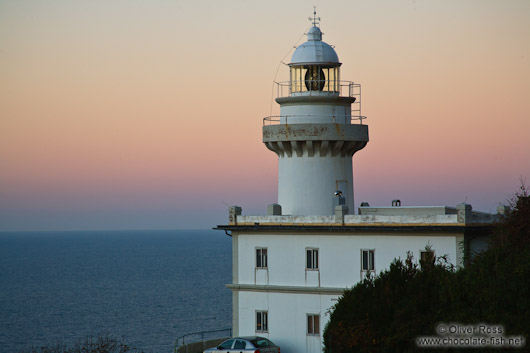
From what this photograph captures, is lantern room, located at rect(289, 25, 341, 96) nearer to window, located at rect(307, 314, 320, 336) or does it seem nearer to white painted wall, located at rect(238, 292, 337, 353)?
white painted wall, located at rect(238, 292, 337, 353)

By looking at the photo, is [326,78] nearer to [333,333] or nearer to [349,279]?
[349,279]

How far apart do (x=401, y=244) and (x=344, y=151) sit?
6620mm

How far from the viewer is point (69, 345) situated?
2736 inches

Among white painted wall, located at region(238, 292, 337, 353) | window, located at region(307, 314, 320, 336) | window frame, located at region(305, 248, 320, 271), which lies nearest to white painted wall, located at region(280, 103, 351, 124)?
window frame, located at region(305, 248, 320, 271)

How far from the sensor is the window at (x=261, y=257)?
38.5 metres

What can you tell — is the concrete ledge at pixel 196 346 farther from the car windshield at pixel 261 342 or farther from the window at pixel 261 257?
the car windshield at pixel 261 342

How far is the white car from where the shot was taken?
34.1 metres

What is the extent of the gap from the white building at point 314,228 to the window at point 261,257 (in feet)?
0.14

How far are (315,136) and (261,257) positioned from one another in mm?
5740

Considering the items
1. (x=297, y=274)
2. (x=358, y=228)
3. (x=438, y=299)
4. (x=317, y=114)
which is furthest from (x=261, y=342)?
(x=317, y=114)

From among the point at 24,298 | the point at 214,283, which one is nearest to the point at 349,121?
the point at 24,298

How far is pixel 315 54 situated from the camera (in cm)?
4097

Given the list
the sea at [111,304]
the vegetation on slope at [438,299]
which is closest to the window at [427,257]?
the vegetation on slope at [438,299]

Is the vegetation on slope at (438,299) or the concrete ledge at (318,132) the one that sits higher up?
the concrete ledge at (318,132)
